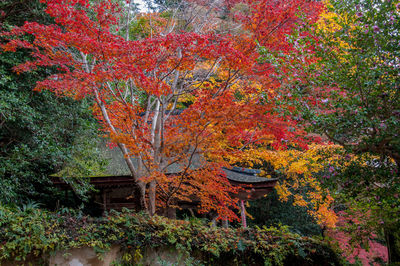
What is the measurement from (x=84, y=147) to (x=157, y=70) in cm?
289

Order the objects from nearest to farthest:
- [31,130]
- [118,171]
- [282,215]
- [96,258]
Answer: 1. [96,258]
2. [31,130]
3. [118,171]
4. [282,215]

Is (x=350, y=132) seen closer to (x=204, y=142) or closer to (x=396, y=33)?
(x=396, y=33)

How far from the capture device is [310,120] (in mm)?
4574

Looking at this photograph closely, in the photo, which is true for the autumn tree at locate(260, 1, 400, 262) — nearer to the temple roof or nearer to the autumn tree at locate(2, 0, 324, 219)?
the autumn tree at locate(2, 0, 324, 219)

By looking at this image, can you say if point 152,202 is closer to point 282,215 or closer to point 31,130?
point 31,130

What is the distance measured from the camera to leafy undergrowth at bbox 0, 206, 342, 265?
12.1 ft

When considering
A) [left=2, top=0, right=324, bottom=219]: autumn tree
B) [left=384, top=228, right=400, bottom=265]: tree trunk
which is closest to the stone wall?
[left=2, top=0, right=324, bottom=219]: autumn tree

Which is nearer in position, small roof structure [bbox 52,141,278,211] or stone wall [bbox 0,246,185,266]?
stone wall [bbox 0,246,185,266]

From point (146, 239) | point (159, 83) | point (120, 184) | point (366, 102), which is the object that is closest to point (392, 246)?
point (366, 102)

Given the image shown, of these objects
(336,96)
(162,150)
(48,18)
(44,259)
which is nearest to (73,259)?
(44,259)

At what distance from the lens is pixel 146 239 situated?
4.72 meters

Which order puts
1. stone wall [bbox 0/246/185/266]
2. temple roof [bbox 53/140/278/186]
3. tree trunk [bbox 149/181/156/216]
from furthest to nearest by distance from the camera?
1. temple roof [bbox 53/140/278/186]
2. tree trunk [bbox 149/181/156/216]
3. stone wall [bbox 0/246/185/266]

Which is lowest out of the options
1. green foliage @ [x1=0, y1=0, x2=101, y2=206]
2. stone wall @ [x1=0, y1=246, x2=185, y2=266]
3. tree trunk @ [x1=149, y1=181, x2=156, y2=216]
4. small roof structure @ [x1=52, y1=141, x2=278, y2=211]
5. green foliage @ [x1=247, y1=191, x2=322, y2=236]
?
green foliage @ [x1=247, y1=191, x2=322, y2=236]

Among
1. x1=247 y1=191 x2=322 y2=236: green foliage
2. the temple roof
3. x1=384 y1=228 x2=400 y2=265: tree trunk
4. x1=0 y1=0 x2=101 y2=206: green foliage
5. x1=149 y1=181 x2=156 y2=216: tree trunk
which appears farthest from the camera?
x1=247 y1=191 x2=322 y2=236: green foliage
